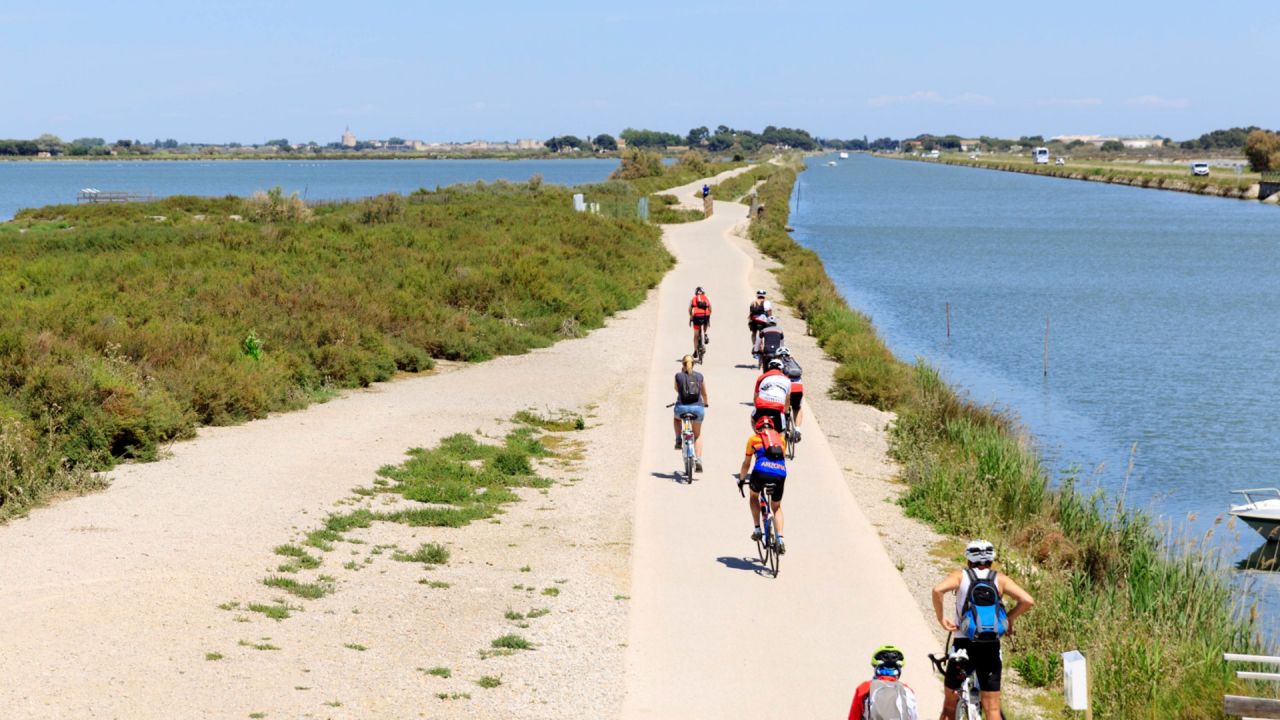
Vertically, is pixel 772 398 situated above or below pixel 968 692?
above

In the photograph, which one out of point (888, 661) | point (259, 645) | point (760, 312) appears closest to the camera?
point (888, 661)

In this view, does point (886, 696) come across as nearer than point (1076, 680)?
Yes

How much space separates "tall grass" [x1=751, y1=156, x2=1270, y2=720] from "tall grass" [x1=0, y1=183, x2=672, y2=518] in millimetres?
10000

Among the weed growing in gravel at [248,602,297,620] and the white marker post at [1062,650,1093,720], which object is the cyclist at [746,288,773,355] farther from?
the white marker post at [1062,650,1093,720]

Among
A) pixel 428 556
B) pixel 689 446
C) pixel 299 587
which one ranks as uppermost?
pixel 689 446

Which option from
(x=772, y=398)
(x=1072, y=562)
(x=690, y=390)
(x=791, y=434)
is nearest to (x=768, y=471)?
(x=772, y=398)

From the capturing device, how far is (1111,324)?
134 feet

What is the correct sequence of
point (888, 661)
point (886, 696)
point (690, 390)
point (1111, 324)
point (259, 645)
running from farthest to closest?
point (1111, 324) < point (690, 390) < point (259, 645) < point (888, 661) < point (886, 696)

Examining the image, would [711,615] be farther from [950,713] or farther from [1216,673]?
[1216,673]

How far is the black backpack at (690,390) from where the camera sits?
52.5 feet

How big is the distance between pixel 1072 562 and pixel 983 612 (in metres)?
7.10

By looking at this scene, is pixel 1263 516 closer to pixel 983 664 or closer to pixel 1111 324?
pixel 983 664

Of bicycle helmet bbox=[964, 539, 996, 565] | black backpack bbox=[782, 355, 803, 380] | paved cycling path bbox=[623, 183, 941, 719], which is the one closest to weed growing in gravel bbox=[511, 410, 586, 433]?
paved cycling path bbox=[623, 183, 941, 719]

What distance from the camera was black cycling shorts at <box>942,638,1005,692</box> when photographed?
8.05 m
